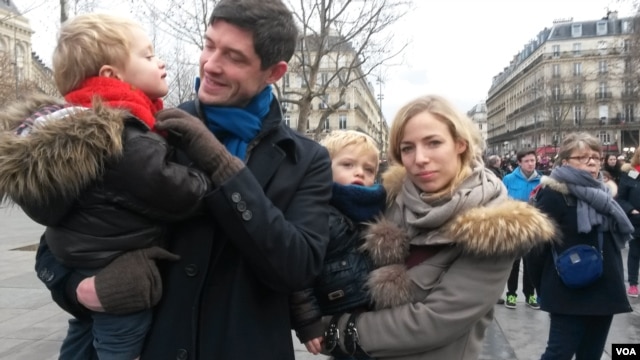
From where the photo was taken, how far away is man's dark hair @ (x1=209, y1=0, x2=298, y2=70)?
1.56 m

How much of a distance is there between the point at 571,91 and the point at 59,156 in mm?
83795

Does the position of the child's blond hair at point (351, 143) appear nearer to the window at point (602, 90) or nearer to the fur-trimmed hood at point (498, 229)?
the fur-trimmed hood at point (498, 229)

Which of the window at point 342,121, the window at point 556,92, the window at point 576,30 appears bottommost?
the window at point 342,121

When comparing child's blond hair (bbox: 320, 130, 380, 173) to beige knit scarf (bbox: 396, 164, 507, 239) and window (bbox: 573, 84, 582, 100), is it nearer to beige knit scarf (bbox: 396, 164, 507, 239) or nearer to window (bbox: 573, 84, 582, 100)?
beige knit scarf (bbox: 396, 164, 507, 239)

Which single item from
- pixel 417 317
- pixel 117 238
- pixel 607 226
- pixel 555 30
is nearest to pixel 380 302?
pixel 417 317

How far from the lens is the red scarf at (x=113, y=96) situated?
1566mm

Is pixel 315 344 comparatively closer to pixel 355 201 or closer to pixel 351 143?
pixel 355 201

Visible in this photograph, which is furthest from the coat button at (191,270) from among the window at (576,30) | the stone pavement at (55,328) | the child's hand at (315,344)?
the window at (576,30)

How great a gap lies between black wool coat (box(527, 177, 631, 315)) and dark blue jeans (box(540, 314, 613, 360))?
12cm

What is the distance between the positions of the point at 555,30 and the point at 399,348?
96823mm

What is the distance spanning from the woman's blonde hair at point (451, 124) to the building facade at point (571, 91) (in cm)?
6231

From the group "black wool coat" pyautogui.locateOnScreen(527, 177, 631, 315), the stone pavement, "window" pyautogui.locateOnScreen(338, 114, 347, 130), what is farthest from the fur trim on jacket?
"window" pyautogui.locateOnScreen(338, 114, 347, 130)

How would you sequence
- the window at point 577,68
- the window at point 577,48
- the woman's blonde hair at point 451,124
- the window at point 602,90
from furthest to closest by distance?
the window at point 577,48, the window at point 577,68, the window at point 602,90, the woman's blonde hair at point 451,124

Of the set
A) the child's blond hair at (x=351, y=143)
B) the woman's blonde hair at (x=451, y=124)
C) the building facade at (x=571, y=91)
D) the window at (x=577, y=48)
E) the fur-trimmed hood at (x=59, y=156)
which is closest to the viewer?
the fur-trimmed hood at (x=59, y=156)
